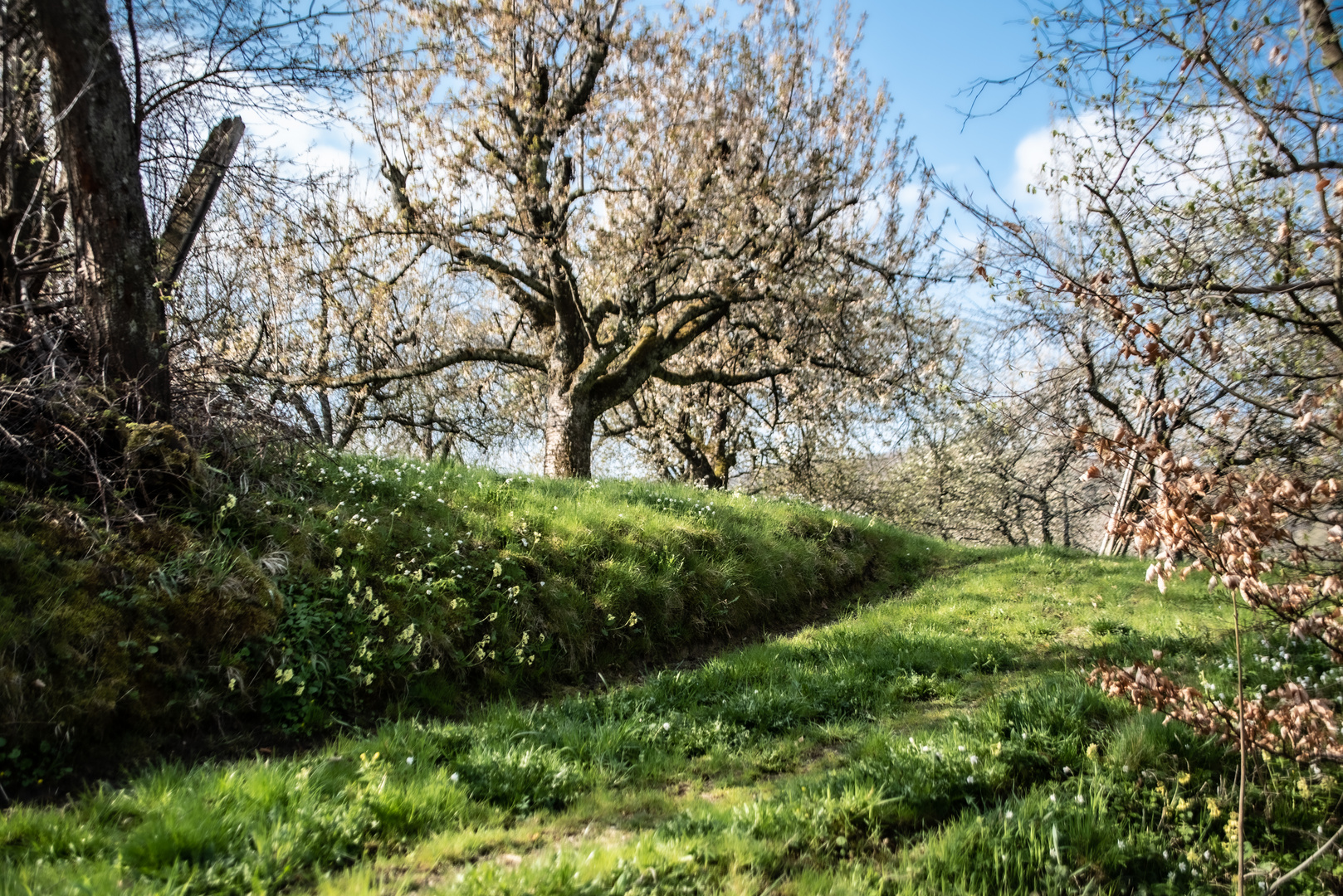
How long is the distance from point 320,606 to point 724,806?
11.9 feet

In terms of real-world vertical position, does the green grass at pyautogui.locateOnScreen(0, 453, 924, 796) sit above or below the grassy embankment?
above

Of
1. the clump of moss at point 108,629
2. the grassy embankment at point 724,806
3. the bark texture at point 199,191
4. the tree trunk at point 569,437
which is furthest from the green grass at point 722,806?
the tree trunk at point 569,437

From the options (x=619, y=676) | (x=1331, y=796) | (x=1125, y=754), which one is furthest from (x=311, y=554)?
(x=1331, y=796)

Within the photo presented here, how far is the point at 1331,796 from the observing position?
378 cm

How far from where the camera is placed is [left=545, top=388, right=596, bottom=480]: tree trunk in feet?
45.2

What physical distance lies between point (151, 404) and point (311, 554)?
72.5 inches

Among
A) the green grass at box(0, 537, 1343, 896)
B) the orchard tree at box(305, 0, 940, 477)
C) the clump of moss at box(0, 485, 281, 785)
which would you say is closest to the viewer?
Result: the green grass at box(0, 537, 1343, 896)

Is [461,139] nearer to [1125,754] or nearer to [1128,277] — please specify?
[1128,277]

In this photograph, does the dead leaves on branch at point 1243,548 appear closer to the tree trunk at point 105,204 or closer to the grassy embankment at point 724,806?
the grassy embankment at point 724,806

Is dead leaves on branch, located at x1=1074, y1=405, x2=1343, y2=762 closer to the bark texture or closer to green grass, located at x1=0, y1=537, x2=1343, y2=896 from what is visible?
green grass, located at x1=0, y1=537, x2=1343, y2=896

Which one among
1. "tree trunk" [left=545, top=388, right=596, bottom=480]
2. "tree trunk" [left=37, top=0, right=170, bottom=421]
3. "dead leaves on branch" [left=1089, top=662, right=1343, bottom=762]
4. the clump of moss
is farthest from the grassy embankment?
"tree trunk" [left=545, top=388, right=596, bottom=480]

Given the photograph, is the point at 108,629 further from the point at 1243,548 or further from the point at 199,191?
the point at 1243,548

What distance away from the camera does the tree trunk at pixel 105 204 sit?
540 centimetres

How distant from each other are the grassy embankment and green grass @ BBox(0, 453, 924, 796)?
1.75ft
